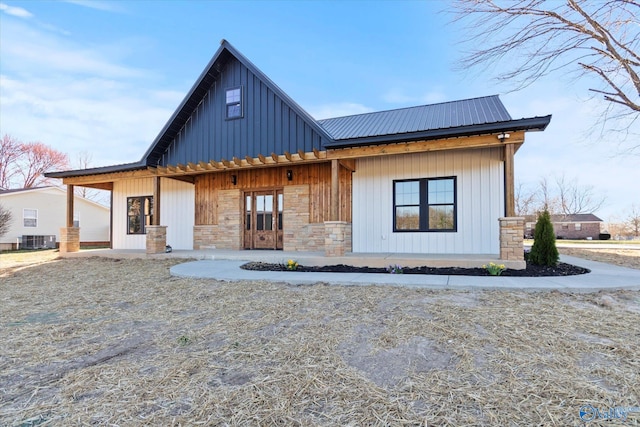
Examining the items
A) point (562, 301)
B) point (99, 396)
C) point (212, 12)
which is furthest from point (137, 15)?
point (562, 301)

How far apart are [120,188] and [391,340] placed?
13127 mm

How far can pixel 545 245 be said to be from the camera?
23.4 feet

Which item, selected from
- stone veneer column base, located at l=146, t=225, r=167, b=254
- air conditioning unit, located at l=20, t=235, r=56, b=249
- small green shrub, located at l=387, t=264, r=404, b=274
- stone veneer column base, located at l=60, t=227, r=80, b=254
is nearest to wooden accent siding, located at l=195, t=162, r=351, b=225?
stone veneer column base, located at l=146, t=225, r=167, b=254

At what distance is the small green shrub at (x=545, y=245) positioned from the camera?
705 centimetres

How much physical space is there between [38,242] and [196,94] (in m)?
16.3

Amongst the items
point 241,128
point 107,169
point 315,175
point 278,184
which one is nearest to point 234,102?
point 241,128

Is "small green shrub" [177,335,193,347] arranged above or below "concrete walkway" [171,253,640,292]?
below

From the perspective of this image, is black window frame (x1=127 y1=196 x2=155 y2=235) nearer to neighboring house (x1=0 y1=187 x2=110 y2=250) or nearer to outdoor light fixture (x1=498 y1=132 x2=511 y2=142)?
neighboring house (x1=0 y1=187 x2=110 y2=250)

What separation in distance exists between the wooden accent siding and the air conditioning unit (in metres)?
14.1

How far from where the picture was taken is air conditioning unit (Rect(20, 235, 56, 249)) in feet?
60.1

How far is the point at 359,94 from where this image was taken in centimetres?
1873

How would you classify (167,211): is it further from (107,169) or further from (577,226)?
(577,226)

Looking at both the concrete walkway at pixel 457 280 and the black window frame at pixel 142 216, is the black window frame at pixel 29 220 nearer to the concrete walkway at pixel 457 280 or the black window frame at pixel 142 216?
the black window frame at pixel 142 216

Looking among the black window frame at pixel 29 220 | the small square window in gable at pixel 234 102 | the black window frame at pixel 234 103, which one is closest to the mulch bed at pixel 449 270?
the black window frame at pixel 234 103
